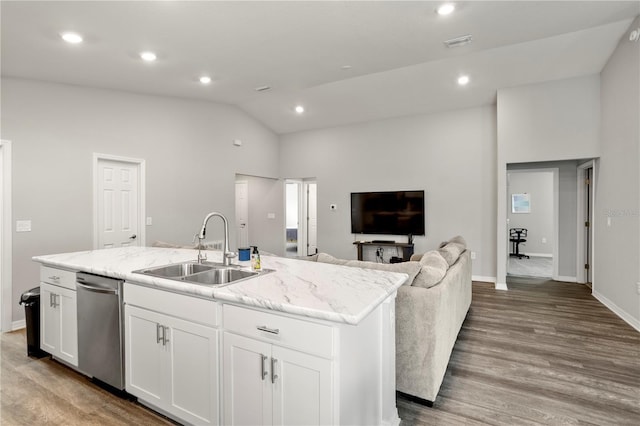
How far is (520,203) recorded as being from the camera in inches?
351

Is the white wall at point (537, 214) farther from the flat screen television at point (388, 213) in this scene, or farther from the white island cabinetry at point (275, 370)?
the white island cabinetry at point (275, 370)

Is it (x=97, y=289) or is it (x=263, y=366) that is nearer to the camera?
(x=263, y=366)

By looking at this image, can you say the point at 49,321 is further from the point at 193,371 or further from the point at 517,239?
the point at 517,239

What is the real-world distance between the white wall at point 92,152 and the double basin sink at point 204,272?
2546 millimetres

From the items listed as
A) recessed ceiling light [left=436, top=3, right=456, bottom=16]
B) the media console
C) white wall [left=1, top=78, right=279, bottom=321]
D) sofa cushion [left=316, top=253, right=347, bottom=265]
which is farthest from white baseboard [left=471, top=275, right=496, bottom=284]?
white wall [left=1, top=78, right=279, bottom=321]

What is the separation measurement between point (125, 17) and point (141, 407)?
2927 mm

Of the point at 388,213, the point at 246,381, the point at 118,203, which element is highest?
the point at 118,203

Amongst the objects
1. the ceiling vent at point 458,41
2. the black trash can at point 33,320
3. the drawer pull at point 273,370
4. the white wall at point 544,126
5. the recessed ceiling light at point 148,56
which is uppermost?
the ceiling vent at point 458,41

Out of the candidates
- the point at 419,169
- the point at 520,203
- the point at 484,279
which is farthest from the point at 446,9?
the point at 520,203

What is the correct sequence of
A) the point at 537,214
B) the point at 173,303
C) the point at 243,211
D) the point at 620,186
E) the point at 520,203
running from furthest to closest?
the point at 520,203, the point at 537,214, the point at 243,211, the point at 620,186, the point at 173,303

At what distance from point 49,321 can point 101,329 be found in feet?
2.74

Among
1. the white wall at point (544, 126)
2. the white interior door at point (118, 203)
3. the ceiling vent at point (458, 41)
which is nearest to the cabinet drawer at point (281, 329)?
the ceiling vent at point (458, 41)

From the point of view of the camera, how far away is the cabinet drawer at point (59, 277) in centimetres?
247

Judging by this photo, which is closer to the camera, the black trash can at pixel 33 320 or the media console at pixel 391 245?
the black trash can at pixel 33 320
